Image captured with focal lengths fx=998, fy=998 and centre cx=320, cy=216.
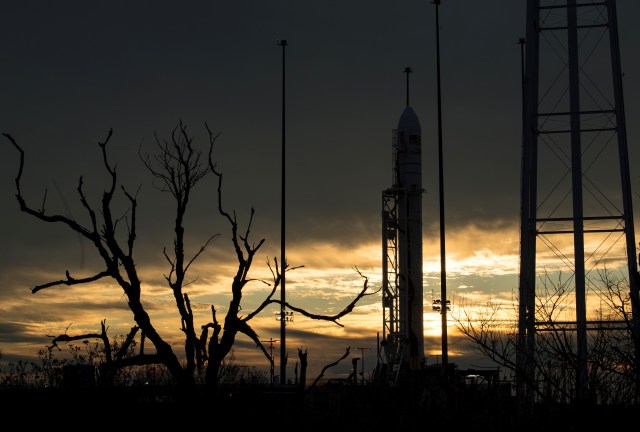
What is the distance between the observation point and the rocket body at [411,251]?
5238 centimetres

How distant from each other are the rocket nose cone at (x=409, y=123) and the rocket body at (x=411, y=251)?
5.34ft

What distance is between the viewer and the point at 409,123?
5494cm

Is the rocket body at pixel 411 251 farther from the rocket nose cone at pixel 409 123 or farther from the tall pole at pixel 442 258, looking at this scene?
the tall pole at pixel 442 258

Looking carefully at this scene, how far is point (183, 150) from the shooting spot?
58.3ft

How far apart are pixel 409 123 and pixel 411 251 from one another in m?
7.29

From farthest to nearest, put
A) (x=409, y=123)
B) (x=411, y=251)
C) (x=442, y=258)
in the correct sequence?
(x=409, y=123) < (x=411, y=251) < (x=442, y=258)

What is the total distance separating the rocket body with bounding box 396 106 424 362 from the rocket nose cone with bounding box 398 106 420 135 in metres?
1.63

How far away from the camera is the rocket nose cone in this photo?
180 feet

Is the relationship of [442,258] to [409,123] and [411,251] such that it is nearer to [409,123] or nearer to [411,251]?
[411,251]

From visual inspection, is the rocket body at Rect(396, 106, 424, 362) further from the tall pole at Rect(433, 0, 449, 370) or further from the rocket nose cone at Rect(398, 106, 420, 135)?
the tall pole at Rect(433, 0, 449, 370)

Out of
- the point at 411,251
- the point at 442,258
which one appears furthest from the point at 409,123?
the point at 442,258

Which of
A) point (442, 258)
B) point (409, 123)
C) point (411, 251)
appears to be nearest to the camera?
point (442, 258)

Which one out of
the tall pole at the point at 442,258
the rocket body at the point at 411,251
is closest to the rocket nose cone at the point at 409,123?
the rocket body at the point at 411,251

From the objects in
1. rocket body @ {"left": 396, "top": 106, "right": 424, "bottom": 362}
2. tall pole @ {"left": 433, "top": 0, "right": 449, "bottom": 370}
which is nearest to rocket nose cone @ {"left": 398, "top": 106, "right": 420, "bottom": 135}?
rocket body @ {"left": 396, "top": 106, "right": 424, "bottom": 362}
